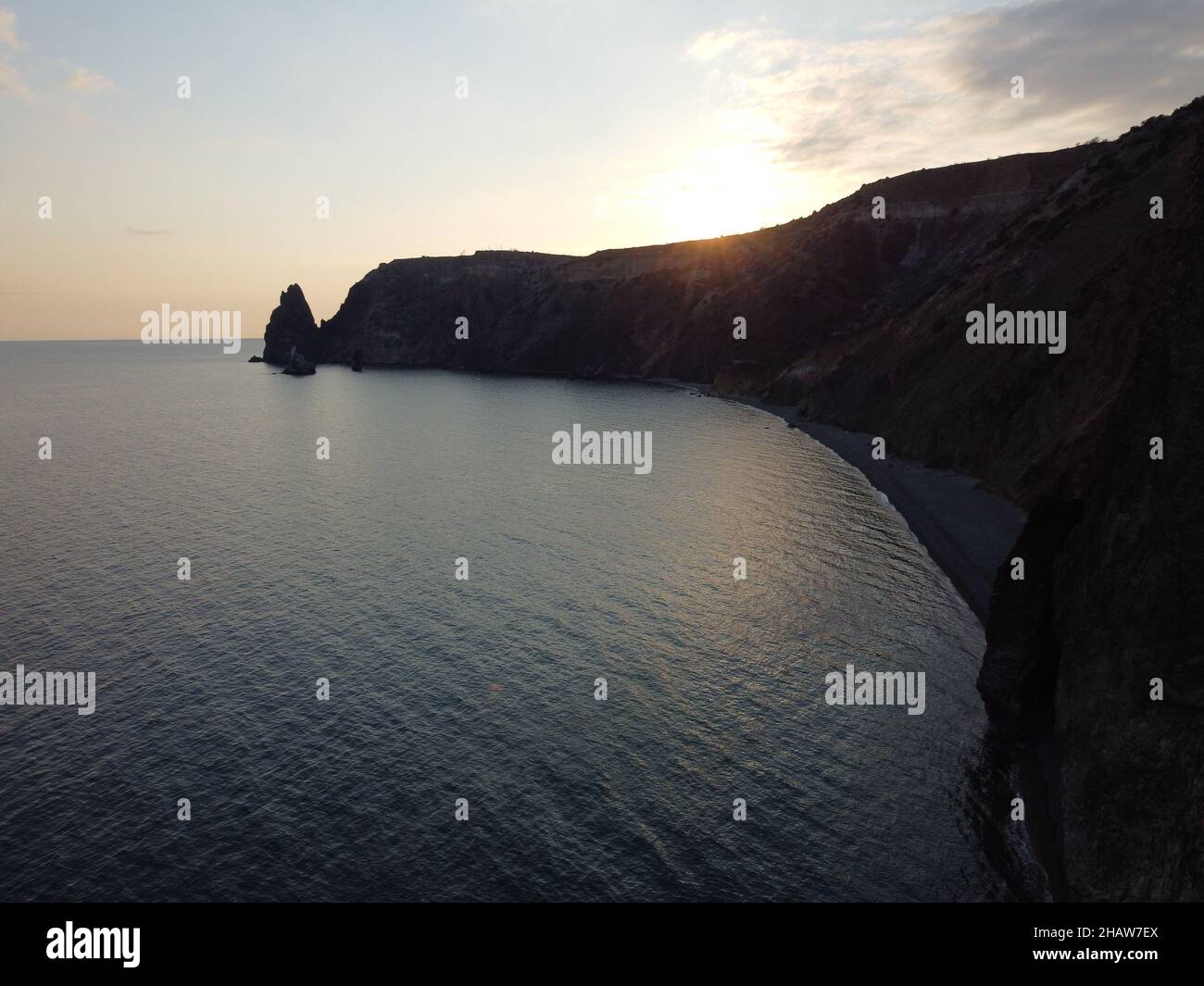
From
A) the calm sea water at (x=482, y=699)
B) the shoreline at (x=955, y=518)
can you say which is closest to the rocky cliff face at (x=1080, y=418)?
the shoreline at (x=955, y=518)

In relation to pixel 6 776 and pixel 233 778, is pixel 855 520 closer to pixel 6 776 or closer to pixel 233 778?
pixel 233 778

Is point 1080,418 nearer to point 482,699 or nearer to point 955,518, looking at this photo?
point 955,518

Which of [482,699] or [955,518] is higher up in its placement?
[955,518]

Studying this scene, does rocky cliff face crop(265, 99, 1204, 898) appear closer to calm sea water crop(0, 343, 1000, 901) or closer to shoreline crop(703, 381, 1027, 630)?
shoreline crop(703, 381, 1027, 630)

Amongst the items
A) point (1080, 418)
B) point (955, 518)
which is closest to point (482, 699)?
point (955, 518)

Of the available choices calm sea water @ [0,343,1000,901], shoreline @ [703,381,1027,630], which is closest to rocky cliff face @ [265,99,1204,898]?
shoreline @ [703,381,1027,630]

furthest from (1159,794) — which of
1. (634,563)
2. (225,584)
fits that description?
(225,584)
